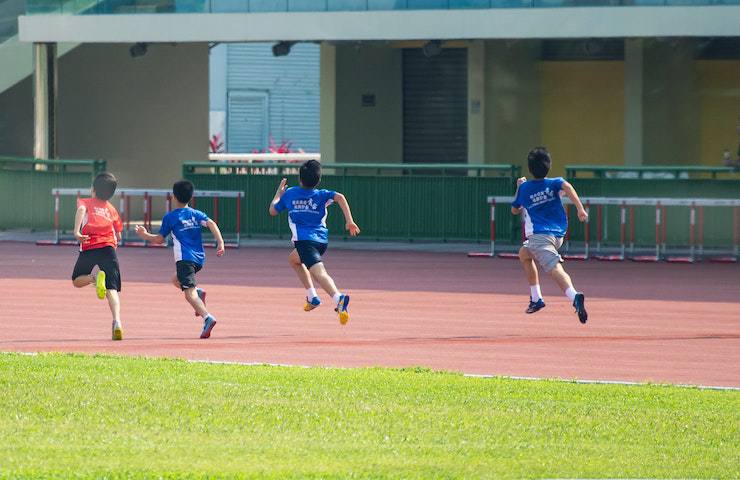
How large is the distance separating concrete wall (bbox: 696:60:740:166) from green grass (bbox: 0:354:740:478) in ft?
73.2

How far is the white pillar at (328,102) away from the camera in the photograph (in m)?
34.4

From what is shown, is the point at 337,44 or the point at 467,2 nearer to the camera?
the point at 467,2

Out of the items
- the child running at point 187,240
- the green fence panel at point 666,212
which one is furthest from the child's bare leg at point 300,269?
the green fence panel at point 666,212

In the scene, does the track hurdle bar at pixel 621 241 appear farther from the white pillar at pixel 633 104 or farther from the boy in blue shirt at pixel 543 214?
the boy in blue shirt at pixel 543 214

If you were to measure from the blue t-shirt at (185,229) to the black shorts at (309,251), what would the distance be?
3.77ft

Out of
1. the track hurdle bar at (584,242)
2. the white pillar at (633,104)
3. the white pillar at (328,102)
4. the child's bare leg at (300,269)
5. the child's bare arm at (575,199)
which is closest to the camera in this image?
the child's bare arm at (575,199)

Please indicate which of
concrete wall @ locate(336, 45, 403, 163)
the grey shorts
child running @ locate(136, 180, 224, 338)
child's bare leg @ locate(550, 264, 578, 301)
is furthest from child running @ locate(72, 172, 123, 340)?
concrete wall @ locate(336, 45, 403, 163)

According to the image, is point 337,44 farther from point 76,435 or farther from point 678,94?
point 76,435

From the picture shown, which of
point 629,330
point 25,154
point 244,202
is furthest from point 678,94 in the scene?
point 629,330

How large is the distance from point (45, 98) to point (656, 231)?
1353 cm

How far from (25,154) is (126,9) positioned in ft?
18.8

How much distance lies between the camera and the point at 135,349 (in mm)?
14805

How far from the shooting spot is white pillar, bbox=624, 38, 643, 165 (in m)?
32.9

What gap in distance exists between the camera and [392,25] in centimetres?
3081
